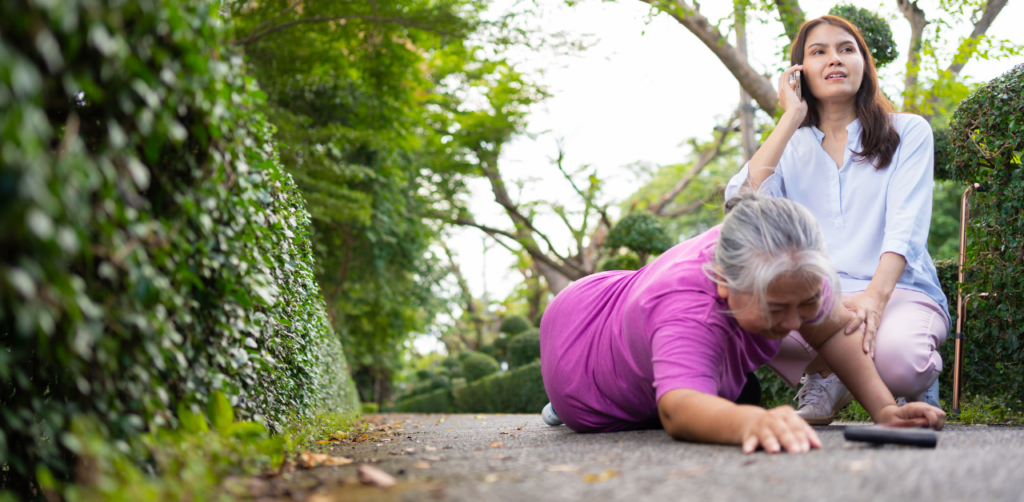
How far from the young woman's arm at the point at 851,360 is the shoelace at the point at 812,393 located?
0.59m

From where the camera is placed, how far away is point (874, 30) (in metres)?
6.05

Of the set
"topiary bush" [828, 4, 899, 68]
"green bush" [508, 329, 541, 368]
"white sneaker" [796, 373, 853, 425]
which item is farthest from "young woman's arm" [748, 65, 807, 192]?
"green bush" [508, 329, 541, 368]

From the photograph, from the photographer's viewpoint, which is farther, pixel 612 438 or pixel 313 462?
pixel 612 438

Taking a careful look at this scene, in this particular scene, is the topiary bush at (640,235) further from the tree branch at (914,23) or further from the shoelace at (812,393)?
the shoelace at (812,393)

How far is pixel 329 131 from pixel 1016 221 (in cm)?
→ 812

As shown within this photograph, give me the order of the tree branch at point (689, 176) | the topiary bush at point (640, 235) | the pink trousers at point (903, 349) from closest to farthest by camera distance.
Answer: the pink trousers at point (903, 349)
the topiary bush at point (640, 235)
the tree branch at point (689, 176)

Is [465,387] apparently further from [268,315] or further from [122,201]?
[122,201]

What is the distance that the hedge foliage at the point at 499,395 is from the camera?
378 inches

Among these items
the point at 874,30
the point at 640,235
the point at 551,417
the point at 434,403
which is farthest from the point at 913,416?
the point at 434,403

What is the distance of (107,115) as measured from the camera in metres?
1.50

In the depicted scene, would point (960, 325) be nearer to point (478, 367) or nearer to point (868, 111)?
point (868, 111)

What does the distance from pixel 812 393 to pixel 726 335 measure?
140 cm

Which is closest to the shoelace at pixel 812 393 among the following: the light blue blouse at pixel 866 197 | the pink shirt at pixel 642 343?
the light blue blouse at pixel 866 197

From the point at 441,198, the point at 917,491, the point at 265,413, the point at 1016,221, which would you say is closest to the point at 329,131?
the point at 441,198
